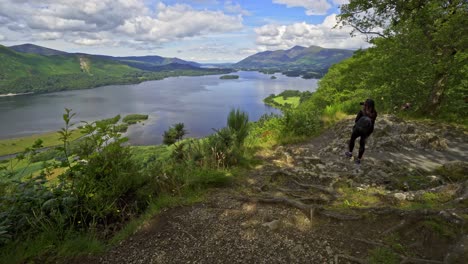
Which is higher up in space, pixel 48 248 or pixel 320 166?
pixel 48 248

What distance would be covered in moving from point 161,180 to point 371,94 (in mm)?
13808

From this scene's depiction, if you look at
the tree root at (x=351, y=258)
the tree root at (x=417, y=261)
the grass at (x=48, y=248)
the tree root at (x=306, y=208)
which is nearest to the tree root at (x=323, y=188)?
the tree root at (x=306, y=208)

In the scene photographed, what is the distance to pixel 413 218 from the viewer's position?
3631mm

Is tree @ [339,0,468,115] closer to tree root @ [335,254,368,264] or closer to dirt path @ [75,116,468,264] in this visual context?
dirt path @ [75,116,468,264]

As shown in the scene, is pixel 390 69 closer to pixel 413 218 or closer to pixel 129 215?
pixel 413 218

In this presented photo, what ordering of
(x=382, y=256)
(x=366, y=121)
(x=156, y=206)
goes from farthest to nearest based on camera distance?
(x=366, y=121), (x=156, y=206), (x=382, y=256)

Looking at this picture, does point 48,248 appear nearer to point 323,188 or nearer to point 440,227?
point 323,188

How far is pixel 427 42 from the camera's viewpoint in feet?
38.9

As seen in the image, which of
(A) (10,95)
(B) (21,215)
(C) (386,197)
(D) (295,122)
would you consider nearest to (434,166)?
→ (C) (386,197)

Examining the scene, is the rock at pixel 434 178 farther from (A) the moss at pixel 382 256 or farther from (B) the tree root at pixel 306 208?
(A) the moss at pixel 382 256

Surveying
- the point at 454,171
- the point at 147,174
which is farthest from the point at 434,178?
the point at 147,174

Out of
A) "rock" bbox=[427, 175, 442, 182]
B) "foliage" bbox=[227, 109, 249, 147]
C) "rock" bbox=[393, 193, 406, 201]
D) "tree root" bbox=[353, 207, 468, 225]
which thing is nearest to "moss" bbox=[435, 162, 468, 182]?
"rock" bbox=[427, 175, 442, 182]

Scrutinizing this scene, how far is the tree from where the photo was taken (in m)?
10.6

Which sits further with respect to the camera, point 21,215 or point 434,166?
point 434,166
